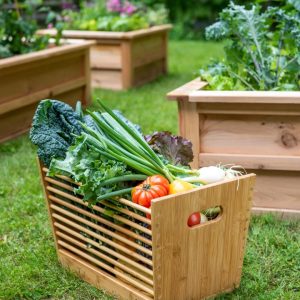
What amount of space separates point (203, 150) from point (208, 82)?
416 mm

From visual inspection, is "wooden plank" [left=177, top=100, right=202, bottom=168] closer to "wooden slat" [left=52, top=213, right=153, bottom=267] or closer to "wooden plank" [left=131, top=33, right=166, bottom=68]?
"wooden slat" [left=52, top=213, right=153, bottom=267]

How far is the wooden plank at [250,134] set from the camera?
9.23ft

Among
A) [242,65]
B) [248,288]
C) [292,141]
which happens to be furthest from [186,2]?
[248,288]

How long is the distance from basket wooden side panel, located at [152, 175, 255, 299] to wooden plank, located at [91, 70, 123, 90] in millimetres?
4057

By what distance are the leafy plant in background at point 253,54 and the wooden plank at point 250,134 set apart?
267 millimetres

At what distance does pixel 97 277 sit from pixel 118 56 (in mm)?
3940

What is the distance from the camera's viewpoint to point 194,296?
214 centimetres

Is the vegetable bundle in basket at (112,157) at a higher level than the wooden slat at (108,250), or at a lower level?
higher

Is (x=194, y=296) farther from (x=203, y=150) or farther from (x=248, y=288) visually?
(x=203, y=150)

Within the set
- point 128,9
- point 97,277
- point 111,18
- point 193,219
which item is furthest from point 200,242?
point 128,9

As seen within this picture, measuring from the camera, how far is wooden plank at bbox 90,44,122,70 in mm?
6008

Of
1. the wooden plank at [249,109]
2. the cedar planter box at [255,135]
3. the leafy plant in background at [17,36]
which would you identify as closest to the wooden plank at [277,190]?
the cedar planter box at [255,135]

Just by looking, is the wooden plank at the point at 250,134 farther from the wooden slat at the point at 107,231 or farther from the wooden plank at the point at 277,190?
the wooden slat at the point at 107,231

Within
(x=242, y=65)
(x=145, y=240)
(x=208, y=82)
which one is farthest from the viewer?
(x=242, y=65)
